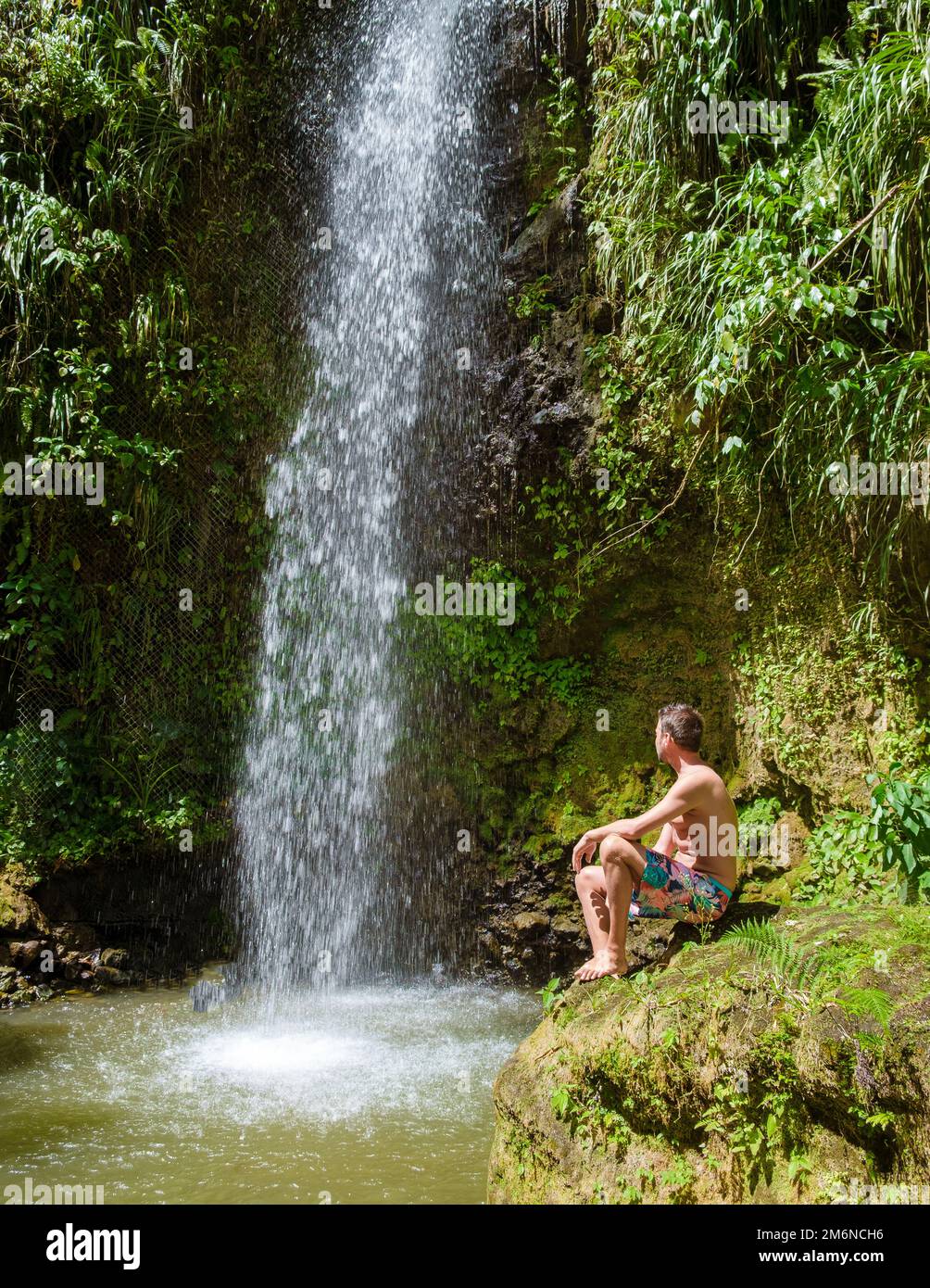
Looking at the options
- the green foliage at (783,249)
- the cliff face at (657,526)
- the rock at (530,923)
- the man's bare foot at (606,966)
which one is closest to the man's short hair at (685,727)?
the man's bare foot at (606,966)

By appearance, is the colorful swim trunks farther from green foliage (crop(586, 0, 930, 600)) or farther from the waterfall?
the waterfall

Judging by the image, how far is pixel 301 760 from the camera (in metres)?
7.14

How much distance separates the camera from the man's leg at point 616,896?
3465mm

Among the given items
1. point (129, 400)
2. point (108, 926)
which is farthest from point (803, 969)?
point (129, 400)

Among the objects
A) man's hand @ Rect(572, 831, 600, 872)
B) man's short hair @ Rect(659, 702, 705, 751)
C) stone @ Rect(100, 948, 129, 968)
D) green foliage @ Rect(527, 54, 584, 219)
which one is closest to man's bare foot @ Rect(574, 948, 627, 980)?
man's hand @ Rect(572, 831, 600, 872)

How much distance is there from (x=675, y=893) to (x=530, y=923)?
9.37 ft

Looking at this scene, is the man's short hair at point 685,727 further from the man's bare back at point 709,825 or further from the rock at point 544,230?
the rock at point 544,230

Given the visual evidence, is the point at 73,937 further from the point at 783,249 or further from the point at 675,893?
the point at 783,249

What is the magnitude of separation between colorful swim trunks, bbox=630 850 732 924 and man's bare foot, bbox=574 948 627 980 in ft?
0.83

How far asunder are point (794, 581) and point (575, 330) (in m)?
2.71

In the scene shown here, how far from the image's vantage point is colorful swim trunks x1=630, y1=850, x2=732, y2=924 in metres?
3.67

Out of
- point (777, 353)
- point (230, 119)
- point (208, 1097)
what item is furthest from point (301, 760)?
point (230, 119)

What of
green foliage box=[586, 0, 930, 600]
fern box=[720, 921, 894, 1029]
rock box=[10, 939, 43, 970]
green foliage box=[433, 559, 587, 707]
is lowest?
rock box=[10, 939, 43, 970]

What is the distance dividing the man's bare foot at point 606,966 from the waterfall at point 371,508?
3.35 m
